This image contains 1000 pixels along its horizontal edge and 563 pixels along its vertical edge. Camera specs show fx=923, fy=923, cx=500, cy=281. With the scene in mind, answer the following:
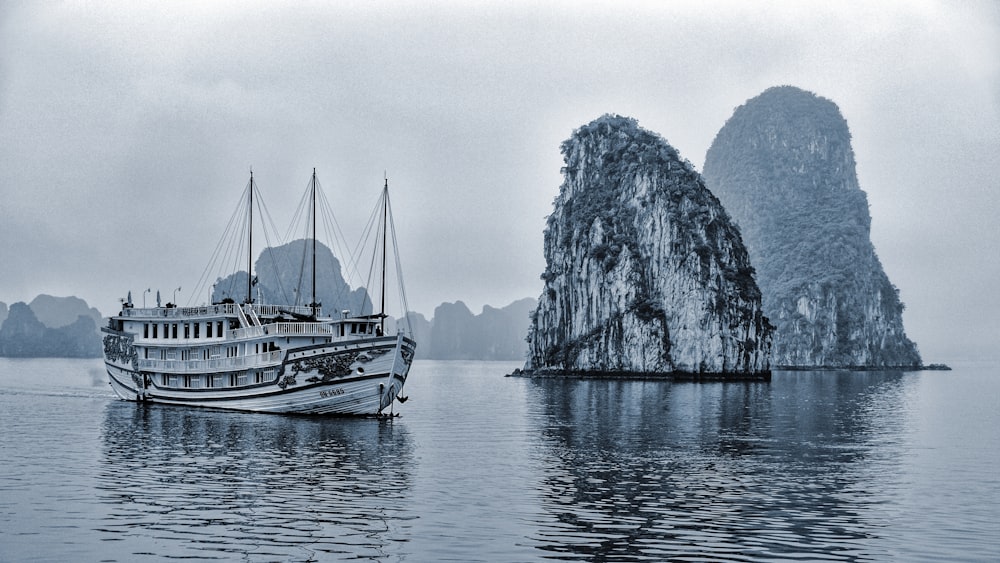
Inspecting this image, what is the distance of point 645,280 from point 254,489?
154 m

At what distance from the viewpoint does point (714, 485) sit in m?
37.2

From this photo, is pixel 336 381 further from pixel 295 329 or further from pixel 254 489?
pixel 254 489

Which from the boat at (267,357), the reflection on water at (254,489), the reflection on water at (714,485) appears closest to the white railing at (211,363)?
the boat at (267,357)

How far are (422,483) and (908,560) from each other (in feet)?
61.0

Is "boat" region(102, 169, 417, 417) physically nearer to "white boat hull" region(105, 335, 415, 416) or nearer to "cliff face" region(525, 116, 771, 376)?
"white boat hull" region(105, 335, 415, 416)

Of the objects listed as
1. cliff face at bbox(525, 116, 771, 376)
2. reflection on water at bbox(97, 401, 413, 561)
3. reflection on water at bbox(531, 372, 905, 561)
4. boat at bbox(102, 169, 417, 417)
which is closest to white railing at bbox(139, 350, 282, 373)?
boat at bbox(102, 169, 417, 417)

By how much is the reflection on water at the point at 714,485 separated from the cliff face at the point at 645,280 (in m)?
101

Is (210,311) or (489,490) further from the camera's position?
(210,311)

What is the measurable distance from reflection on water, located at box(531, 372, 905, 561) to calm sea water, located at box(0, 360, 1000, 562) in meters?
0.14

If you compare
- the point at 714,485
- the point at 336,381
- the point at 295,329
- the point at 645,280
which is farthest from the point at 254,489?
the point at 645,280

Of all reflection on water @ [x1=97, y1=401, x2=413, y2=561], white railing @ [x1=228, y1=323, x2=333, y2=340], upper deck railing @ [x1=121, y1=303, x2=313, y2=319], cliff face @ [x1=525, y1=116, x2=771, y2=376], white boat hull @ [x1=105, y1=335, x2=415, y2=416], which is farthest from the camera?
cliff face @ [x1=525, y1=116, x2=771, y2=376]

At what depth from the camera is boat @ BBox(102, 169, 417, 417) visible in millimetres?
63062

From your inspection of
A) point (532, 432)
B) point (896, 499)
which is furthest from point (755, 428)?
point (896, 499)

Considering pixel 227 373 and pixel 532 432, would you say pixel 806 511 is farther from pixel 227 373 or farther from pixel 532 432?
pixel 227 373
